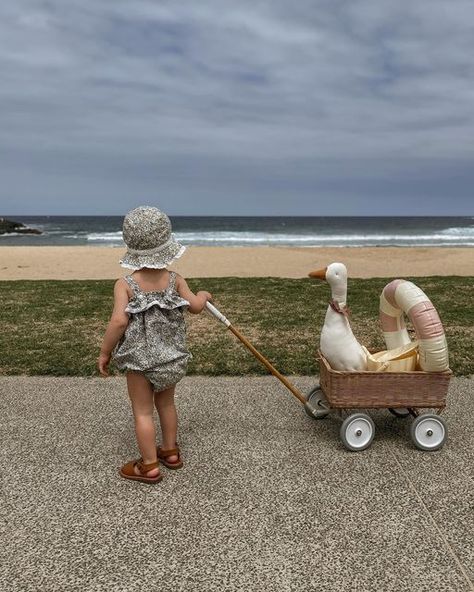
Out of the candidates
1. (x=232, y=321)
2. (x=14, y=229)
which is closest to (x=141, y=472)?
(x=232, y=321)

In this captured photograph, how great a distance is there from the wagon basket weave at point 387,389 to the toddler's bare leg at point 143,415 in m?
1.22

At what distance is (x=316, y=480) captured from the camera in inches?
140

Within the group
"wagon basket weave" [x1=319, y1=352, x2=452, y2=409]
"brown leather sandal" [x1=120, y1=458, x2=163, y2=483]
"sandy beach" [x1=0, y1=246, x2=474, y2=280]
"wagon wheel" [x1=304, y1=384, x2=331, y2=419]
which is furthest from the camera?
"sandy beach" [x1=0, y1=246, x2=474, y2=280]

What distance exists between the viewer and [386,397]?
389cm

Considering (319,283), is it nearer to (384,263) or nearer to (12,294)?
(12,294)

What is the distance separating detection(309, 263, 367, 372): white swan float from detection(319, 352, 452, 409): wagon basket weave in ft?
0.53

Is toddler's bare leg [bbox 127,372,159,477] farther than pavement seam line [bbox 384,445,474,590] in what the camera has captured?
Yes

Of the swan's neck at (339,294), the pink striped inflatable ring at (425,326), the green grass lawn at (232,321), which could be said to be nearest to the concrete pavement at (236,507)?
the pink striped inflatable ring at (425,326)

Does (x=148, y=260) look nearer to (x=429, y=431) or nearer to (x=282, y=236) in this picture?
(x=429, y=431)

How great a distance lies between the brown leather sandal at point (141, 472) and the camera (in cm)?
356

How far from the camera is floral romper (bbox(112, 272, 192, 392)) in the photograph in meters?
3.51

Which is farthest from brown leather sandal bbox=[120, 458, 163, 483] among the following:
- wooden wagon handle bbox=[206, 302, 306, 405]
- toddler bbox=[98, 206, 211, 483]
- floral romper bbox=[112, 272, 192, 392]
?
wooden wagon handle bbox=[206, 302, 306, 405]

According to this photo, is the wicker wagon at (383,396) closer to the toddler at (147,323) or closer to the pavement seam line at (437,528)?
the pavement seam line at (437,528)

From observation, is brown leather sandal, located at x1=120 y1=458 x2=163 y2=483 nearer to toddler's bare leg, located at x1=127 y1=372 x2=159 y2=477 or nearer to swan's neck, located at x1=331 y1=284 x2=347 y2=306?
toddler's bare leg, located at x1=127 y1=372 x2=159 y2=477
